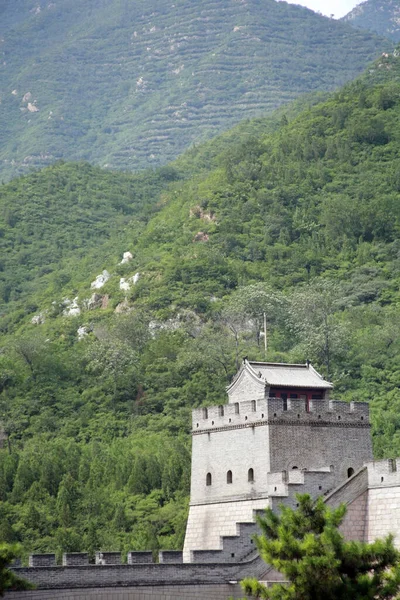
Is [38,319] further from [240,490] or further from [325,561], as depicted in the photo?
[325,561]

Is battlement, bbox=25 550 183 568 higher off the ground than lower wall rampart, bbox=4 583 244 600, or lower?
higher

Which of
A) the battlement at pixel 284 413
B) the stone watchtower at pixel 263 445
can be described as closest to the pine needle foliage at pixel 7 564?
the stone watchtower at pixel 263 445

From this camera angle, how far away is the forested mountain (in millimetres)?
76250

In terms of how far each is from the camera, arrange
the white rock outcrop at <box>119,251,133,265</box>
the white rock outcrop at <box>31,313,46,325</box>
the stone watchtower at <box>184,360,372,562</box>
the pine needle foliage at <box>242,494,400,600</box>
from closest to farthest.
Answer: the pine needle foliage at <box>242,494,400,600</box> < the stone watchtower at <box>184,360,372,562</box> < the white rock outcrop at <box>31,313,46,325</box> < the white rock outcrop at <box>119,251,133,265</box>

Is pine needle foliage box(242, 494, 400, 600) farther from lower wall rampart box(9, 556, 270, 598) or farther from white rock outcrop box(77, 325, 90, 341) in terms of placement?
white rock outcrop box(77, 325, 90, 341)

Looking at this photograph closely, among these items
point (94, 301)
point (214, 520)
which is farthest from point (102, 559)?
point (94, 301)

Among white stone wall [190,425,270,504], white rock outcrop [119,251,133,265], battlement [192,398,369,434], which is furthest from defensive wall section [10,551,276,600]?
white rock outcrop [119,251,133,265]

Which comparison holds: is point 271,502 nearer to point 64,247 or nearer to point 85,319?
point 85,319

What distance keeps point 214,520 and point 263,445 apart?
12.5 ft

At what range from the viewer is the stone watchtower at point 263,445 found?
174ft

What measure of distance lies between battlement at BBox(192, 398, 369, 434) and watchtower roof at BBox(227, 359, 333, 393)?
3.00 ft

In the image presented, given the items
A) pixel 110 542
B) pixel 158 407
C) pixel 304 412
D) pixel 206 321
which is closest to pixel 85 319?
pixel 206 321

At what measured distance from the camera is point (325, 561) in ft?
127

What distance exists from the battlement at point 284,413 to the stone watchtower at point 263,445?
4 cm
